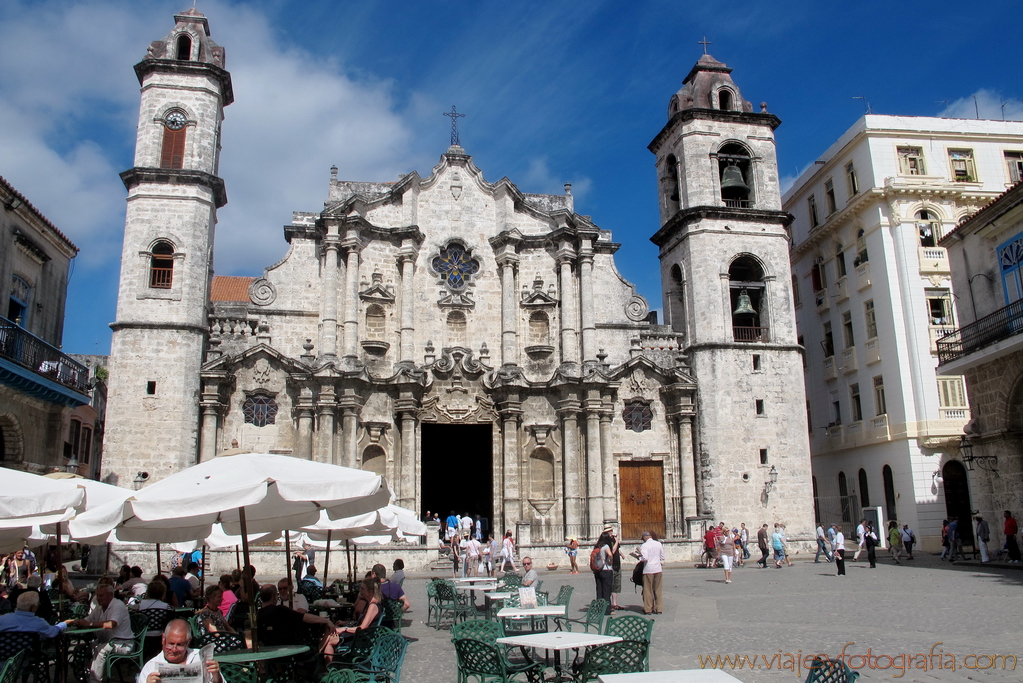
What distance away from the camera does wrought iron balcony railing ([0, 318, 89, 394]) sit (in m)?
19.5

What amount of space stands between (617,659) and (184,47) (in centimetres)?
2711

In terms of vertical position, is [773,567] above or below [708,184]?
below

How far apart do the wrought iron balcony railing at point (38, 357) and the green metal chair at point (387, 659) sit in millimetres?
15329

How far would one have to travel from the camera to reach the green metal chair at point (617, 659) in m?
7.00

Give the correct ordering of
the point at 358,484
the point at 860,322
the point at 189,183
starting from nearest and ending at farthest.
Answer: the point at 358,484 → the point at 189,183 → the point at 860,322

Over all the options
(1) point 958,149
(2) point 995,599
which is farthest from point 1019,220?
(1) point 958,149

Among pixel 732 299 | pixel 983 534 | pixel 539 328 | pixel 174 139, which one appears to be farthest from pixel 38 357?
pixel 983 534

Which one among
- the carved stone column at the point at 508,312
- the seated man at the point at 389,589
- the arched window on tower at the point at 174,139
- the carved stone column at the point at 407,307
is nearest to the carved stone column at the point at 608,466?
the carved stone column at the point at 508,312

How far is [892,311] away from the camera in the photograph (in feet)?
96.9

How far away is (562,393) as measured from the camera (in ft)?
89.1

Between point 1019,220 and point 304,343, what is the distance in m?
21.0

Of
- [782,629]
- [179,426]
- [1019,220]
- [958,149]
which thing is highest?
[958,149]

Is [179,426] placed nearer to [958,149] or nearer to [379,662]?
[379,662]

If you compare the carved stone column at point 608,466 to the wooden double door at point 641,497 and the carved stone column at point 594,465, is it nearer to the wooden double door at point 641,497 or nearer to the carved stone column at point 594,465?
the carved stone column at point 594,465
